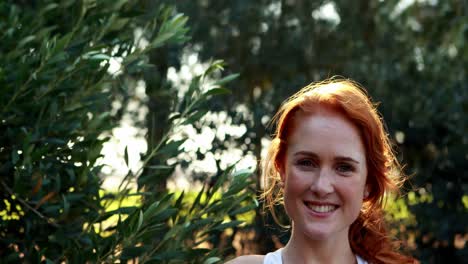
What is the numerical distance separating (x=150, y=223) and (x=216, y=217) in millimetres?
292

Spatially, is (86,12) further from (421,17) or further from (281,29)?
(421,17)

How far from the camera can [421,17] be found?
38.1 ft

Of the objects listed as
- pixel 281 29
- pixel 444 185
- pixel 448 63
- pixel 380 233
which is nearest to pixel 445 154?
pixel 444 185

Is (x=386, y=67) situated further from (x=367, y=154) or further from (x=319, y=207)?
(x=319, y=207)

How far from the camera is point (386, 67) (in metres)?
8.95

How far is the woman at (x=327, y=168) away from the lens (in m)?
2.56

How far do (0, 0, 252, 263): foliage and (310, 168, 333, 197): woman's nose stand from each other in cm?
26

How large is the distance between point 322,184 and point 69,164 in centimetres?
83

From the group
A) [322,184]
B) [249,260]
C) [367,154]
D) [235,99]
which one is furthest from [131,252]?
[235,99]

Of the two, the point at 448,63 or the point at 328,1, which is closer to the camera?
the point at 448,63

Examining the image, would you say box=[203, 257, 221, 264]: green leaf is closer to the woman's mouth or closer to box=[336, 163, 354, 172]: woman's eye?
the woman's mouth

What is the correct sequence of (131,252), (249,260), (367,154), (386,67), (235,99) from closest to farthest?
(131,252) < (367,154) < (249,260) < (235,99) < (386,67)

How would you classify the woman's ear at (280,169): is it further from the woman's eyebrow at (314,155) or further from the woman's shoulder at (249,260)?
the woman's shoulder at (249,260)

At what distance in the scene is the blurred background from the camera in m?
2.82
